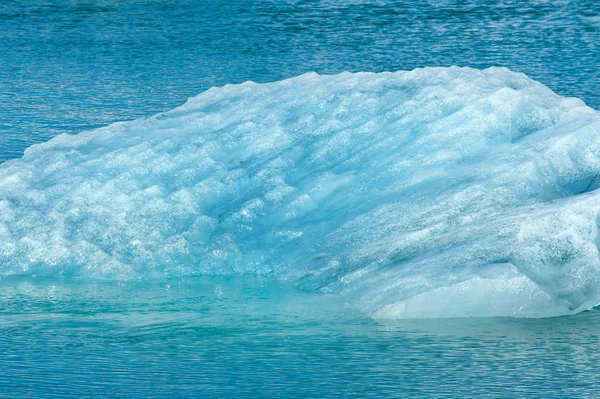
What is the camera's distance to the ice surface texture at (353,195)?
5.25 metres

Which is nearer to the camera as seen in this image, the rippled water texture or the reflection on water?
the reflection on water

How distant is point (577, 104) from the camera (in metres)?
6.84

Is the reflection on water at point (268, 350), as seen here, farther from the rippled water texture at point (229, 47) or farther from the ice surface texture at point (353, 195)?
the rippled water texture at point (229, 47)

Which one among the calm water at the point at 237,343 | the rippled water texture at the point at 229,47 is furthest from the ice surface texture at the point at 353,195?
the rippled water texture at the point at 229,47

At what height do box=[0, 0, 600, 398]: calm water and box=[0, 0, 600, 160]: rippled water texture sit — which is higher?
box=[0, 0, 600, 398]: calm water

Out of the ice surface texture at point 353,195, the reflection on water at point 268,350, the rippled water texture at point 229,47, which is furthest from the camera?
the rippled water texture at point 229,47

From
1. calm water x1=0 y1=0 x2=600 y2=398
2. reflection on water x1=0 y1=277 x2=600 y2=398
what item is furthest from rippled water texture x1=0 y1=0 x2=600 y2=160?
reflection on water x1=0 y1=277 x2=600 y2=398

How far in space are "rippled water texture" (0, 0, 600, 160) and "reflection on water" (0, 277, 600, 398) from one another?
13.8ft

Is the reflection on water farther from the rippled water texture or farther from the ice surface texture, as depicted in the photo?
the rippled water texture

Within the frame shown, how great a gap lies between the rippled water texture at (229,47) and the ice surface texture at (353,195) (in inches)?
105

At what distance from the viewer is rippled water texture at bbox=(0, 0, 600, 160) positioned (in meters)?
11.0

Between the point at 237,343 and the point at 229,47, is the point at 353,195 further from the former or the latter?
the point at 229,47

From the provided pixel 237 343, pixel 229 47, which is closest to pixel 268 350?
pixel 237 343

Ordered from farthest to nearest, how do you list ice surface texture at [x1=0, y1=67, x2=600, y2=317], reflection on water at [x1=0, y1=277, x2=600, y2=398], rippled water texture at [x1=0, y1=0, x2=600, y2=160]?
1. rippled water texture at [x1=0, y1=0, x2=600, y2=160]
2. ice surface texture at [x1=0, y1=67, x2=600, y2=317]
3. reflection on water at [x1=0, y1=277, x2=600, y2=398]
